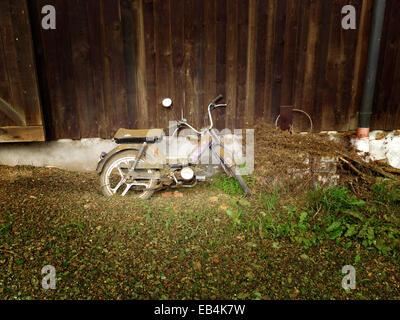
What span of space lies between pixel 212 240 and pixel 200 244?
0.13m

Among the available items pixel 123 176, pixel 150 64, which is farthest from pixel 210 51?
pixel 123 176

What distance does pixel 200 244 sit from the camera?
270 cm

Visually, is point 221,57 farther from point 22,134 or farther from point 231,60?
point 22,134

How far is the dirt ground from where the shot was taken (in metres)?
2.22

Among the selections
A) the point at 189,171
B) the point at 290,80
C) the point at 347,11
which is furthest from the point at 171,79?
the point at 347,11

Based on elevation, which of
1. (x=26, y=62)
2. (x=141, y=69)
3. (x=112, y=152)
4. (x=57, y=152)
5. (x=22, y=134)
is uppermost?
(x=26, y=62)

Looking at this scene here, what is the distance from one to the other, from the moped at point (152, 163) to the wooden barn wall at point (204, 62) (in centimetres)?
75

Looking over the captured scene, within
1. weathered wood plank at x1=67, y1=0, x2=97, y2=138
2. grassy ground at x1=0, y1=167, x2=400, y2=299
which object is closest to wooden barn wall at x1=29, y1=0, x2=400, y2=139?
weathered wood plank at x1=67, y1=0, x2=97, y2=138

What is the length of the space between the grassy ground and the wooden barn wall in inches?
54.0

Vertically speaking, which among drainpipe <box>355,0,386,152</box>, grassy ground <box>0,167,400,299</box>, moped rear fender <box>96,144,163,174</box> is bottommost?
grassy ground <box>0,167,400,299</box>

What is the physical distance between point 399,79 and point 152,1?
154 inches

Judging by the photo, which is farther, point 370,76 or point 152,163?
point 370,76

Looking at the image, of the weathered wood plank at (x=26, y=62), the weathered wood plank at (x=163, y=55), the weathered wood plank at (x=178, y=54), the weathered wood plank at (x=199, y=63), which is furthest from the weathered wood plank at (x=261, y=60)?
the weathered wood plank at (x=26, y=62)

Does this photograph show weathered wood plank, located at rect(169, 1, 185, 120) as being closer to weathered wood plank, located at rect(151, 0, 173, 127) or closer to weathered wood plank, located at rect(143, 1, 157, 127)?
weathered wood plank, located at rect(151, 0, 173, 127)
